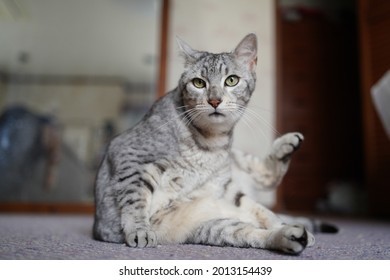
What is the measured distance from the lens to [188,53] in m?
0.76

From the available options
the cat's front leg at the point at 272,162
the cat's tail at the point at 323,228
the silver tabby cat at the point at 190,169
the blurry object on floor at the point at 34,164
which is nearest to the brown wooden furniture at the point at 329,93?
the cat's tail at the point at 323,228

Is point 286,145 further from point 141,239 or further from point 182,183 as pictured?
point 141,239

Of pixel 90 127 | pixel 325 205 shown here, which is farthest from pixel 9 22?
pixel 325 205

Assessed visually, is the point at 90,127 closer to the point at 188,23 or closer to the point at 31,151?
the point at 31,151

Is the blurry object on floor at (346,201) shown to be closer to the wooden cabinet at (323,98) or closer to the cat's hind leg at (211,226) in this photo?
the wooden cabinet at (323,98)

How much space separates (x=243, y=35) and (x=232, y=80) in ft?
0.48

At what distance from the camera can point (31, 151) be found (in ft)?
8.67

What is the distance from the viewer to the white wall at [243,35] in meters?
0.80

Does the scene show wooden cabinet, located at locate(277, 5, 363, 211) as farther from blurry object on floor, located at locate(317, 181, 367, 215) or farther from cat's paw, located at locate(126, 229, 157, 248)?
cat's paw, located at locate(126, 229, 157, 248)

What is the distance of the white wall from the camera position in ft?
2.62

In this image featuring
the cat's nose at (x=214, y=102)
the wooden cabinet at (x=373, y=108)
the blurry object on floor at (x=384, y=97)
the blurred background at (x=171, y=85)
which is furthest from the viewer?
the wooden cabinet at (x=373, y=108)

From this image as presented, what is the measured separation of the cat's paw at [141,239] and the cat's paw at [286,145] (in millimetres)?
386
